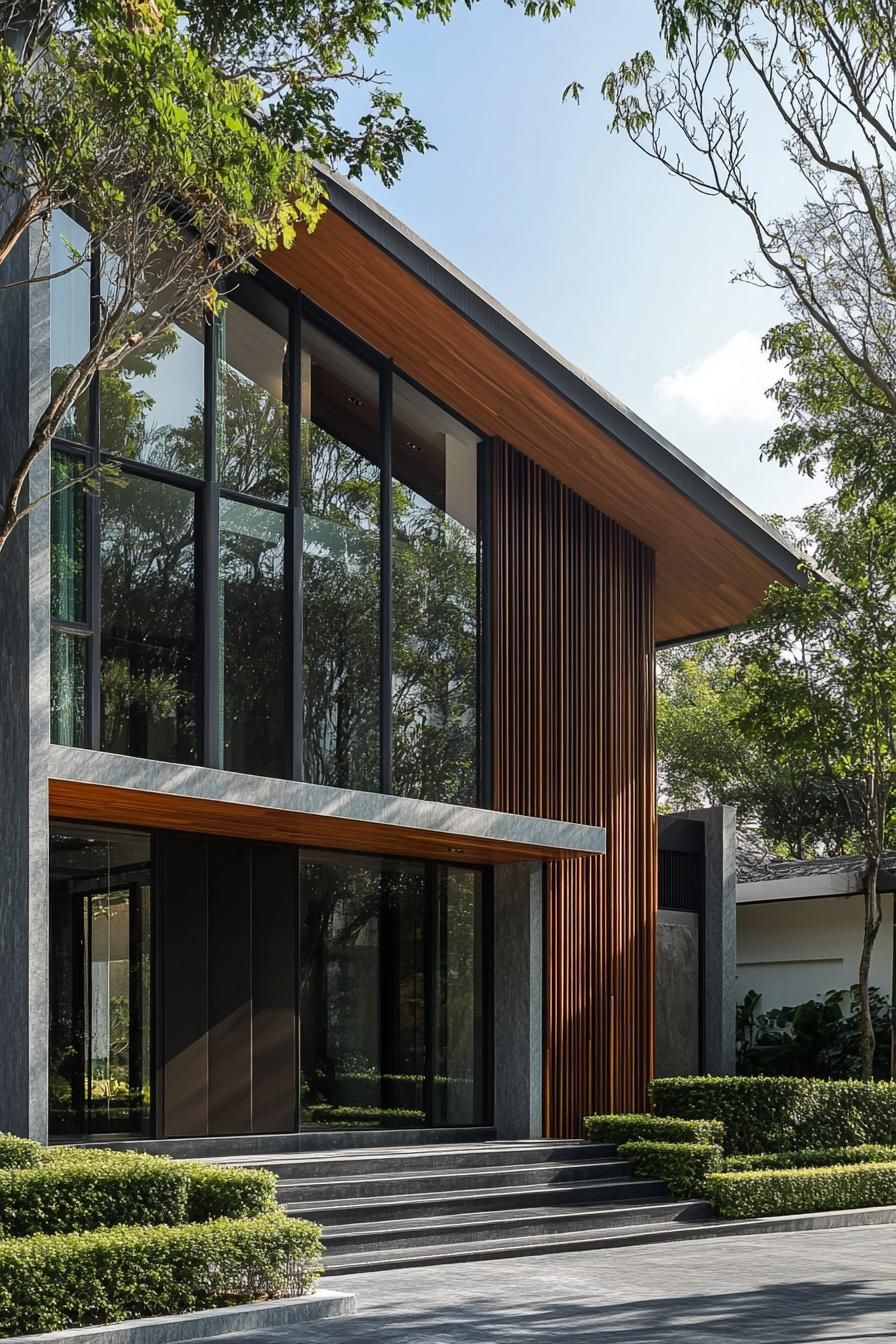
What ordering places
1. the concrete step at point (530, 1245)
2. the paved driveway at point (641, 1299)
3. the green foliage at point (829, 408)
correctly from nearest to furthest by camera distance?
the paved driveway at point (641, 1299)
the concrete step at point (530, 1245)
the green foliage at point (829, 408)

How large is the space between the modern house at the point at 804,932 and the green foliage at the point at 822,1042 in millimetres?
400

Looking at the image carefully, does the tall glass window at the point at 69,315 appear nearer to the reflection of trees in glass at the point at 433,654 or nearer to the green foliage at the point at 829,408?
the reflection of trees in glass at the point at 433,654

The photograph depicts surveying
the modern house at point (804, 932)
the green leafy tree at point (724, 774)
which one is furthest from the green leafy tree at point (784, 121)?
the green leafy tree at point (724, 774)

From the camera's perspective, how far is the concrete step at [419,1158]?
12.2 m

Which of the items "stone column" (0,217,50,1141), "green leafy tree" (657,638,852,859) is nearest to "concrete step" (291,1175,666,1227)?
"stone column" (0,217,50,1141)

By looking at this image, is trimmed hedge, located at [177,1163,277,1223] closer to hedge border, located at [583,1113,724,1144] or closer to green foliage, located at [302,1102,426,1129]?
green foliage, located at [302,1102,426,1129]

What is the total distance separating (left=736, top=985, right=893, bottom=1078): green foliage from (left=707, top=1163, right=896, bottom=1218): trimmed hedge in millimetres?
5926

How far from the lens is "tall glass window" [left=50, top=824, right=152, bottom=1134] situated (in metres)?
12.3

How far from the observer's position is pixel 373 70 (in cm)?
965

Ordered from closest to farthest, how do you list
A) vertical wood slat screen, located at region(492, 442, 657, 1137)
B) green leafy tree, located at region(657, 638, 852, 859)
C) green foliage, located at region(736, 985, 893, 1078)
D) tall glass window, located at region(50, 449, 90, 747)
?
tall glass window, located at region(50, 449, 90, 747) → vertical wood slat screen, located at region(492, 442, 657, 1137) → green foliage, located at region(736, 985, 893, 1078) → green leafy tree, located at region(657, 638, 852, 859)

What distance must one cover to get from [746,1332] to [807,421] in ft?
33.2

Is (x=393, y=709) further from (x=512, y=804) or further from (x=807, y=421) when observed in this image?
(x=807, y=421)

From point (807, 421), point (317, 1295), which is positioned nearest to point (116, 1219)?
point (317, 1295)

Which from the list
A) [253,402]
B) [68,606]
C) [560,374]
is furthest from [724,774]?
[68,606]
